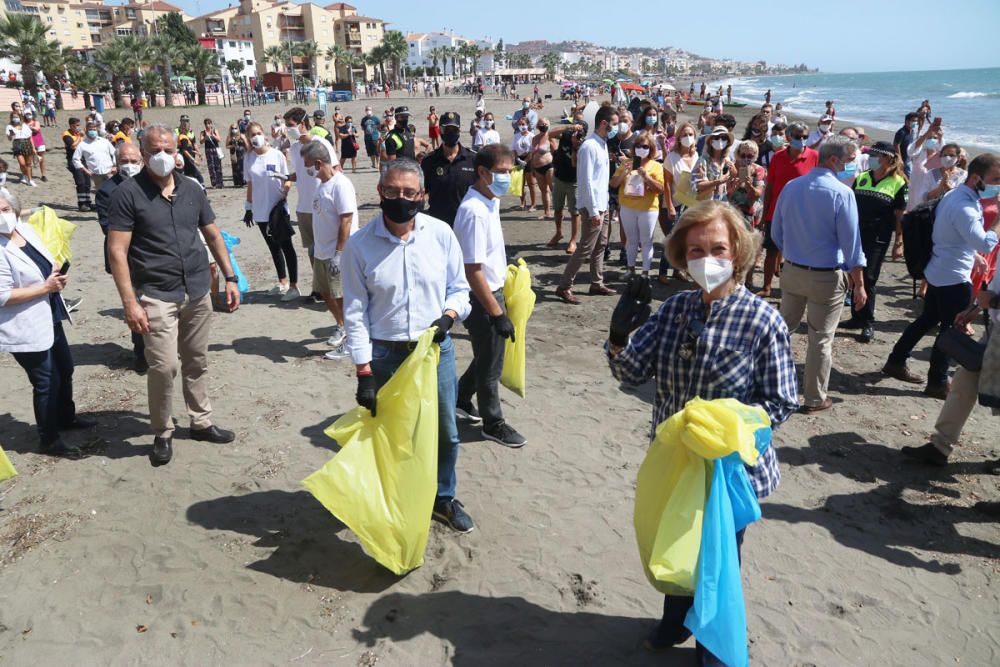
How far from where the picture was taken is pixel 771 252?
25.4 ft

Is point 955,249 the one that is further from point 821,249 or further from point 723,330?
point 723,330

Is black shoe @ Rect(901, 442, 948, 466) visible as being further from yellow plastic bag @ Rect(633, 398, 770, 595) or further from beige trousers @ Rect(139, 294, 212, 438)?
beige trousers @ Rect(139, 294, 212, 438)

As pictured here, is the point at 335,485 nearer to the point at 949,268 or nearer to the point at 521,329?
the point at 521,329

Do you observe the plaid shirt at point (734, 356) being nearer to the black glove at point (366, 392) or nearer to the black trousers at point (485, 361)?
the black glove at point (366, 392)

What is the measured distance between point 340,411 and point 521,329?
5.67 feet

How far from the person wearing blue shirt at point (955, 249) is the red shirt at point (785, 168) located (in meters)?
2.29

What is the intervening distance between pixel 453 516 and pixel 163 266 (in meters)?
2.46

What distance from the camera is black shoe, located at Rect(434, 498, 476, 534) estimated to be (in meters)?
3.85

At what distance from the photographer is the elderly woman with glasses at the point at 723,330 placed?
2359 millimetres

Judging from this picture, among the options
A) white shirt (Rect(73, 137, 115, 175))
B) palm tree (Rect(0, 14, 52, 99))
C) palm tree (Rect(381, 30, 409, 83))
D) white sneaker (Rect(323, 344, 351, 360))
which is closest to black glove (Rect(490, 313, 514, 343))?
white sneaker (Rect(323, 344, 351, 360))

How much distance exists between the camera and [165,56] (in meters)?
50.8

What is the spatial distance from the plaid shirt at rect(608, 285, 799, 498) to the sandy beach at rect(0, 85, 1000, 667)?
4.24 feet

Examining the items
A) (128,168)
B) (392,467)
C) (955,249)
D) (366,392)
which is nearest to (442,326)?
(366,392)

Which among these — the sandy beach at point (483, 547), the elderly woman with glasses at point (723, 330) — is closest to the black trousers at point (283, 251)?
the sandy beach at point (483, 547)
